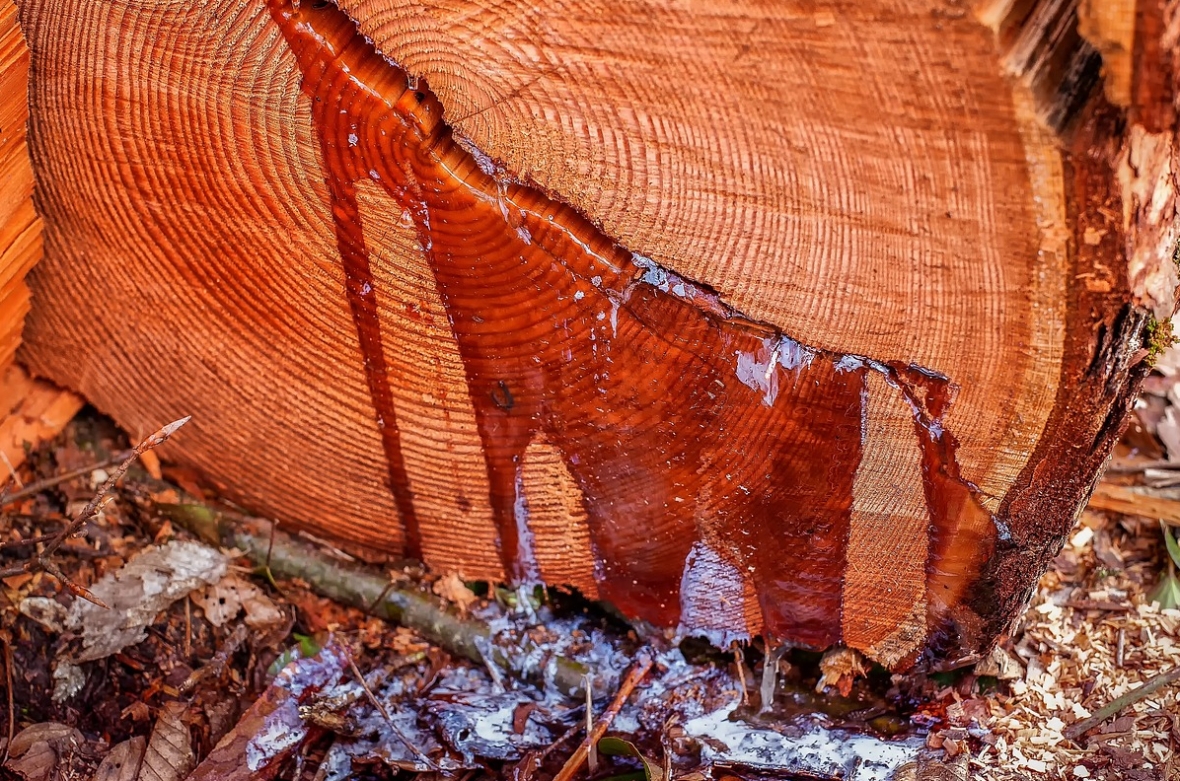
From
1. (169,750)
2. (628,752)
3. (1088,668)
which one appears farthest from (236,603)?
(1088,668)

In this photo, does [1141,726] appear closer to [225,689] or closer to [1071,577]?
[1071,577]

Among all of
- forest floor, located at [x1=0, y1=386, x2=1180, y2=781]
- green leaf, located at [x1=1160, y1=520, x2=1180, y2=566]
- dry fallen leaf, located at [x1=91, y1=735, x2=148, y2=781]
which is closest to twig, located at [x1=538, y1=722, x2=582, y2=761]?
forest floor, located at [x1=0, y1=386, x2=1180, y2=781]

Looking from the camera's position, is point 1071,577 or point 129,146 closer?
point 129,146

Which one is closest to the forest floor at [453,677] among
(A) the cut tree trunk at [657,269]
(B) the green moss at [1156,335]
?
(A) the cut tree trunk at [657,269]

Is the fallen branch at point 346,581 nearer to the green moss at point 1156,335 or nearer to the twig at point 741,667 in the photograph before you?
the twig at point 741,667

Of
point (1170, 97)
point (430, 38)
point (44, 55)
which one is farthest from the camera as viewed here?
point (44, 55)

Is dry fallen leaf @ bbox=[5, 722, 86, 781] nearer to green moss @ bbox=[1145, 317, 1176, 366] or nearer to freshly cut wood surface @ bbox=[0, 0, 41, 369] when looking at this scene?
freshly cut wood surface @ bbox=[0, 0, 41, 369]

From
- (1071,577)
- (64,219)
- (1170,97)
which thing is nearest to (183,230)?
(64,219)
